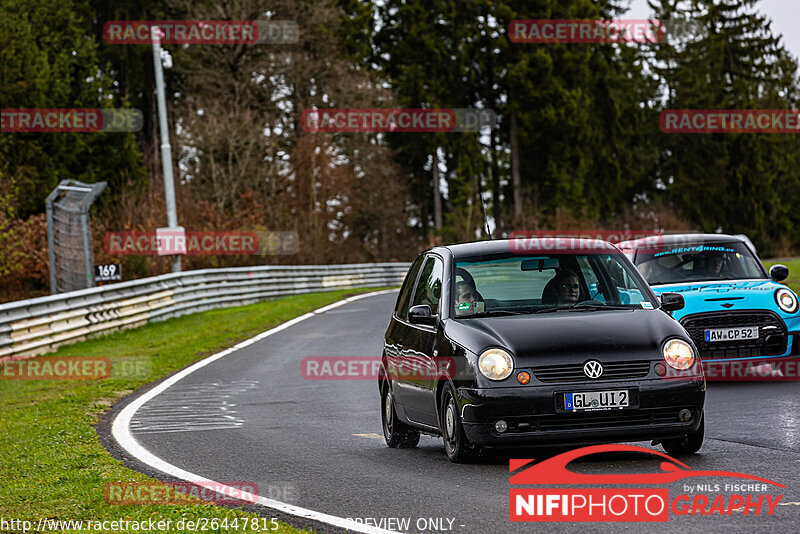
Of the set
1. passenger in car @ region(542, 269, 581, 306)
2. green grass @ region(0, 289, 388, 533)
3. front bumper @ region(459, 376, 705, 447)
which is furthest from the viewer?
passenger in car @ region(542, 269, 581, 306)

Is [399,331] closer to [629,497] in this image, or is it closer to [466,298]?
[466,298]

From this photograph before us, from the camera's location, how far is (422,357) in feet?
29.6

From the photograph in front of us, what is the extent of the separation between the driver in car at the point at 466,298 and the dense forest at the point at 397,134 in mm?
19545

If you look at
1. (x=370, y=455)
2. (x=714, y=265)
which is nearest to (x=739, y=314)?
(x=714, y=265)

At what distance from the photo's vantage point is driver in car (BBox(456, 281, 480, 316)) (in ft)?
29.0

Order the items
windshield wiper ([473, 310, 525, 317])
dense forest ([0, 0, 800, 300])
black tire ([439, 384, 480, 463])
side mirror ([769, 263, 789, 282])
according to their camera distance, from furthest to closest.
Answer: dense forest ([0, 0, 800, 300]), side mirror ([769, 263, 789, 282]), windshield wiper ([473, 310, 525, 317]), black tire ([439, 384, 480, 463])

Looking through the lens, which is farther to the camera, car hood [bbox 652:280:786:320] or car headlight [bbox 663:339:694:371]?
car hood [bbox 652:280:786:320]

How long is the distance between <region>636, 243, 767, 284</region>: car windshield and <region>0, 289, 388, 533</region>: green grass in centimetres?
647

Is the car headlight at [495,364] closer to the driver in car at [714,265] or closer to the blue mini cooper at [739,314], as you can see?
the blue mini cooper at [739,314]

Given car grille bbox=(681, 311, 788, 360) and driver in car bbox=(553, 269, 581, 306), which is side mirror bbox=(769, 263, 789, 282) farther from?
driver in car bbox=(553, 269, 581, 306)

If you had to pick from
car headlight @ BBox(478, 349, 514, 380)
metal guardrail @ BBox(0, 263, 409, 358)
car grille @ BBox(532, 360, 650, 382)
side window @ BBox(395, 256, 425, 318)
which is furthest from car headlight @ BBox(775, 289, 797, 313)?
metal guardrail @ BBox(0, 263, 409, 358)

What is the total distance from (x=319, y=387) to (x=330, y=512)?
7822 millimetres

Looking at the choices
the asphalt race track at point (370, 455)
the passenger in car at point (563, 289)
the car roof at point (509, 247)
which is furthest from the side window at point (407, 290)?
the passenger in car at point (563, 289)

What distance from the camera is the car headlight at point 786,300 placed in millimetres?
13023
